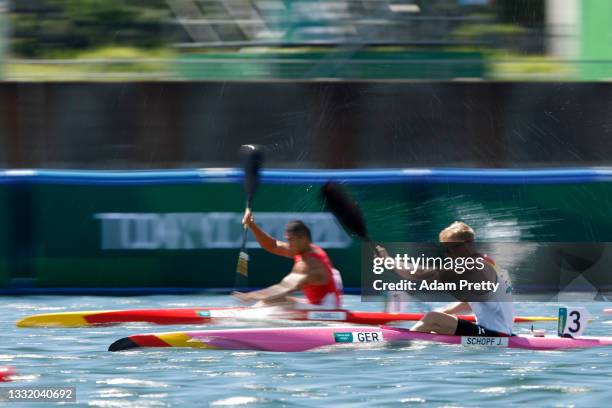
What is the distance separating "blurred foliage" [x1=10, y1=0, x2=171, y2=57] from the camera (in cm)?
1727

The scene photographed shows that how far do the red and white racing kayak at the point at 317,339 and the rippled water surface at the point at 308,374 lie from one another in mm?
113

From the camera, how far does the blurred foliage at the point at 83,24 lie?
17.3 meters

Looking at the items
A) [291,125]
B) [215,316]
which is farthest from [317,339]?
[291,125]

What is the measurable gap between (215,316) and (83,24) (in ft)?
25.4

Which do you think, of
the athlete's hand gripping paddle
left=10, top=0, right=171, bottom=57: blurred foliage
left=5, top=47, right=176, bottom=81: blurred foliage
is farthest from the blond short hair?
left=10, top=0, right=171, bottom=57: blurred foliage

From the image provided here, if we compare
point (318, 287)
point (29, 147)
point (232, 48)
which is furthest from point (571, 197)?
point (29, 147)

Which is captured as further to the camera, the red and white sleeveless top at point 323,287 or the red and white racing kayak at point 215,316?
the red and white sleeveless top at point 323,287

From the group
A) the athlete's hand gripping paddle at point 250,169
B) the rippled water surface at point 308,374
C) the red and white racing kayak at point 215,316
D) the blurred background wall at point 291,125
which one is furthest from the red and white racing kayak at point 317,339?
the blurred background wall at point 291,125

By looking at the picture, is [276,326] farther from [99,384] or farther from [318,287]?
[99,384]

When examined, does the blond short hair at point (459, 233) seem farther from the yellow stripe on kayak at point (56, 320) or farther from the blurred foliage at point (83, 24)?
the blurred foliage at point (83, 24)

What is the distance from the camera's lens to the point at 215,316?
1132 cm

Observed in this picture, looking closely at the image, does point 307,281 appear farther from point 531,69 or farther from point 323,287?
point 531,69

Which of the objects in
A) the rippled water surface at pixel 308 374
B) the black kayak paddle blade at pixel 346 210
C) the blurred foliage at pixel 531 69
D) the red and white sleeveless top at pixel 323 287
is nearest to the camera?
the rippled water surface at pixel 308 374

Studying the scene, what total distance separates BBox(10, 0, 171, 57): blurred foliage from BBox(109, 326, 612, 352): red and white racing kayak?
838 cm
